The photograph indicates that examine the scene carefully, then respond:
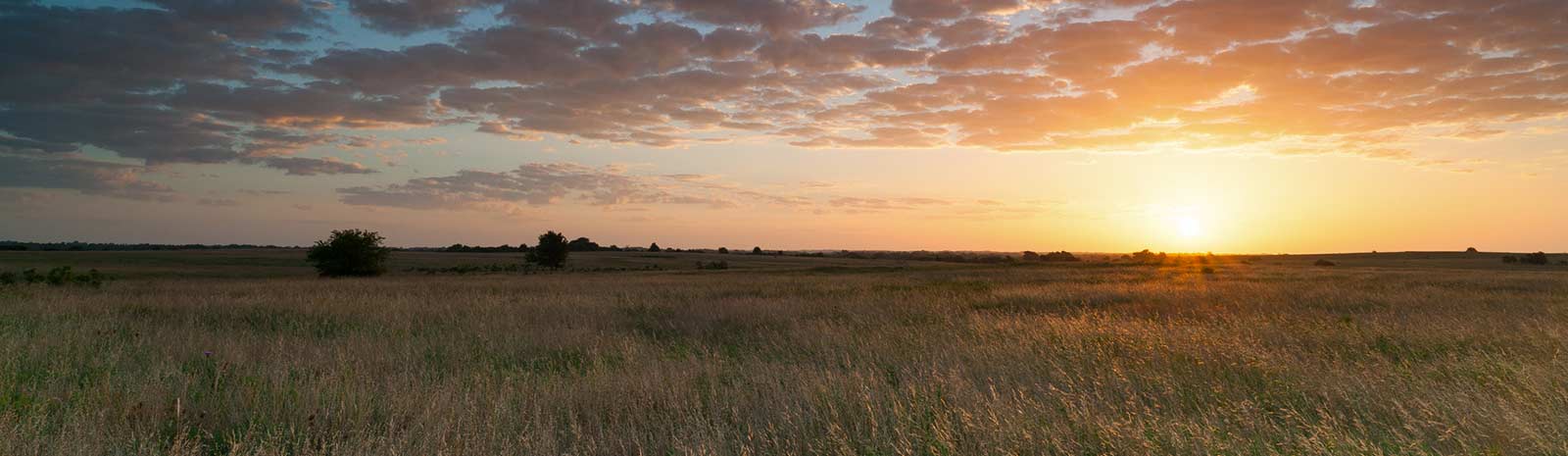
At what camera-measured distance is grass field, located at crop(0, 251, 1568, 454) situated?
217 inches

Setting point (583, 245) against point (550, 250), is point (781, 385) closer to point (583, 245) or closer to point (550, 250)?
point (550, 250)

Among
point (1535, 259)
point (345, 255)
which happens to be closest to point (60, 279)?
point (345, 255)

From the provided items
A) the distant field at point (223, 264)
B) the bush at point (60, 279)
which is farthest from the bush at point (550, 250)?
the bush at point (60, 279)

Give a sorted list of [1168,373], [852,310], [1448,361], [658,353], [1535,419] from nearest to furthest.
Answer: [1535,419] < [1168,373] < [1448,361] < [658,353] < [852,310]

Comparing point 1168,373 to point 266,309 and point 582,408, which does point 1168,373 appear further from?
point 266,309

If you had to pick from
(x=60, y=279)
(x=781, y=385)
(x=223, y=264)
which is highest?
(x=223, y=264)

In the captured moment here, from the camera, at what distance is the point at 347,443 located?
5387 mm

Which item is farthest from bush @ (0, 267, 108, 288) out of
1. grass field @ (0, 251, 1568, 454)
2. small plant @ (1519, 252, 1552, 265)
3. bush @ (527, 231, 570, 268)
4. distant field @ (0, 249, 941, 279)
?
small plant @ (1519, 252, 1552, 265)

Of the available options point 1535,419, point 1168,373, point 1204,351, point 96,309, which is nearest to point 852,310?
point 1204,351

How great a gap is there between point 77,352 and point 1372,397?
1302cm

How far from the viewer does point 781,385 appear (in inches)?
295

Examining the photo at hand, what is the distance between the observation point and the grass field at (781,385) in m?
5.52

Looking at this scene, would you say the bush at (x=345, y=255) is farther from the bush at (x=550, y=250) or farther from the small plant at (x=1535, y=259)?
the small plant at (x=1535, y=259)

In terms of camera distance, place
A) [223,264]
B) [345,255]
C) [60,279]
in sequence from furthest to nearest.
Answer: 1. [223,264]
2. [345,255]
3. [60,279]
